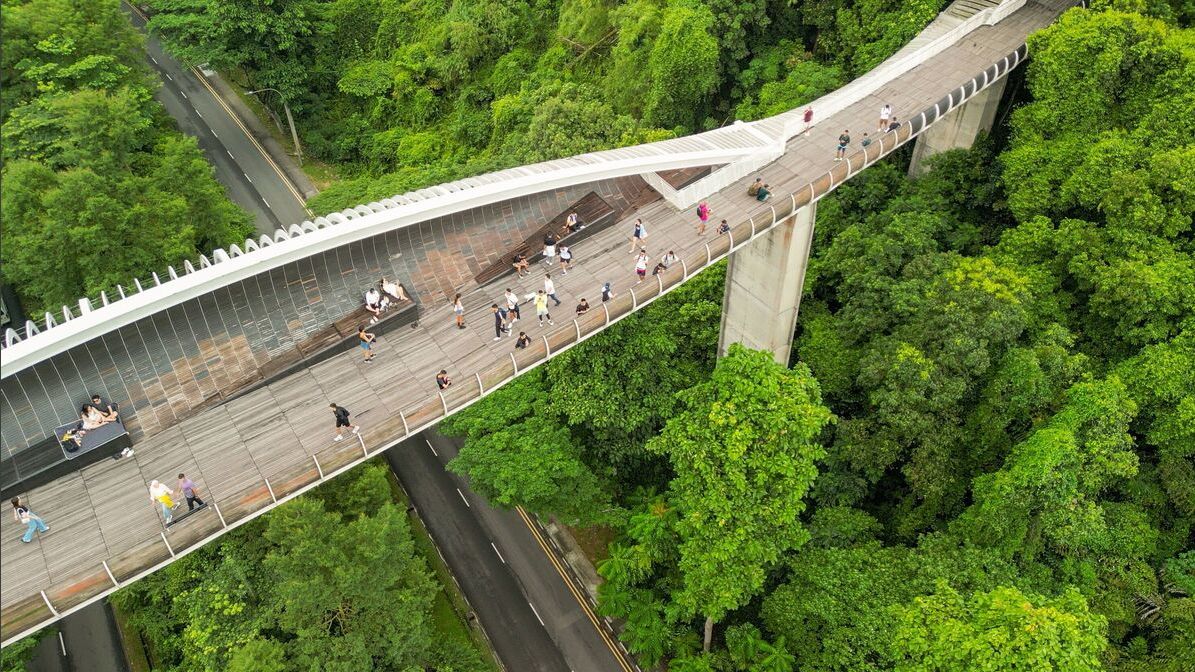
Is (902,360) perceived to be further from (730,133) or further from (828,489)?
(730,133)

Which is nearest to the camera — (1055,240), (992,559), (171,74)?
(992,559)

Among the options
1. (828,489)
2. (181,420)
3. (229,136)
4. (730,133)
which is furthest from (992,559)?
(229,136)

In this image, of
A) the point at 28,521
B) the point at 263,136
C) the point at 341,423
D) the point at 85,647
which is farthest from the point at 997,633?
the point at 263,136

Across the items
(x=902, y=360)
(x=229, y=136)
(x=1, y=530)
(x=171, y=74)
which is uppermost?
(x=171, y=74)

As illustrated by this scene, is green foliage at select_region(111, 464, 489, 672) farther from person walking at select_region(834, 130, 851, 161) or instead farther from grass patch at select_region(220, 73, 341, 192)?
grass patch at select_region(220, 73, 341, 192)

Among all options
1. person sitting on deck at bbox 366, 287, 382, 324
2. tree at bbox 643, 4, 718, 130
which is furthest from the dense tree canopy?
tree at bbox 643, 4, 718, 130
